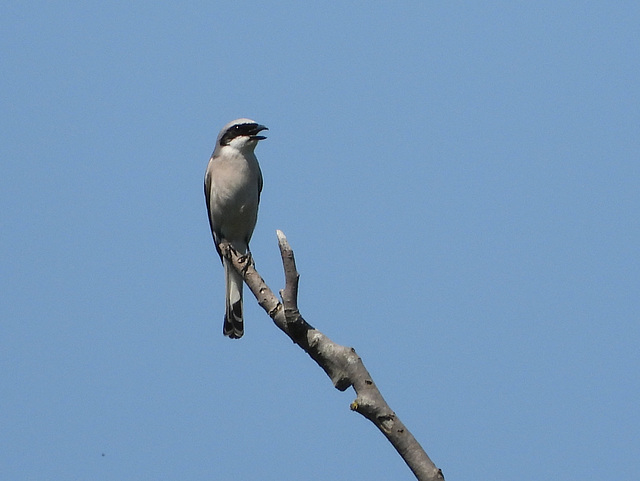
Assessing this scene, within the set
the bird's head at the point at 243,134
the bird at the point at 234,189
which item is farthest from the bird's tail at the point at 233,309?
the bird's head at the point at 243,134

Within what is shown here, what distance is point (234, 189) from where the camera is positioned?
28.9ft

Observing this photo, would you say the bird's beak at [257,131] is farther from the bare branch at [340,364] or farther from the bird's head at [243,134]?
the bare branch at [340,364]

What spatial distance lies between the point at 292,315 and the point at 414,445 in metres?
1.30

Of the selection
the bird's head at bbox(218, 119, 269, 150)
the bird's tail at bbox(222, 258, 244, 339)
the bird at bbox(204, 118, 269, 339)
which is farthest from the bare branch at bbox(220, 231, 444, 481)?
the bird's head at bbox(218, 119, 269, 150)

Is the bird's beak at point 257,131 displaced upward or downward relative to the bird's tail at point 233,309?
upward

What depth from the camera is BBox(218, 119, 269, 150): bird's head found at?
29.2 feet

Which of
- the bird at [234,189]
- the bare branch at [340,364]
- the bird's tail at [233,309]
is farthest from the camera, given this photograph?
the bird at [234,189]

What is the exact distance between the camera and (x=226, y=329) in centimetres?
834

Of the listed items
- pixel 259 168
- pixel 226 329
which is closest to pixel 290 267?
pixel 226 329

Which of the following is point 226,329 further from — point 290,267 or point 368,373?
point 368,373

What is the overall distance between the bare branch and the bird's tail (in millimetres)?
2828

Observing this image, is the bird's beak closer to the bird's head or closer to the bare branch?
the bird's head

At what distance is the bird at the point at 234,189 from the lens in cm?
881

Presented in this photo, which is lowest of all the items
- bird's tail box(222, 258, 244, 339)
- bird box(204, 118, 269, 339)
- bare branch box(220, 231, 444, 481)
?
bare branch box(220, 231, 444, 481)
